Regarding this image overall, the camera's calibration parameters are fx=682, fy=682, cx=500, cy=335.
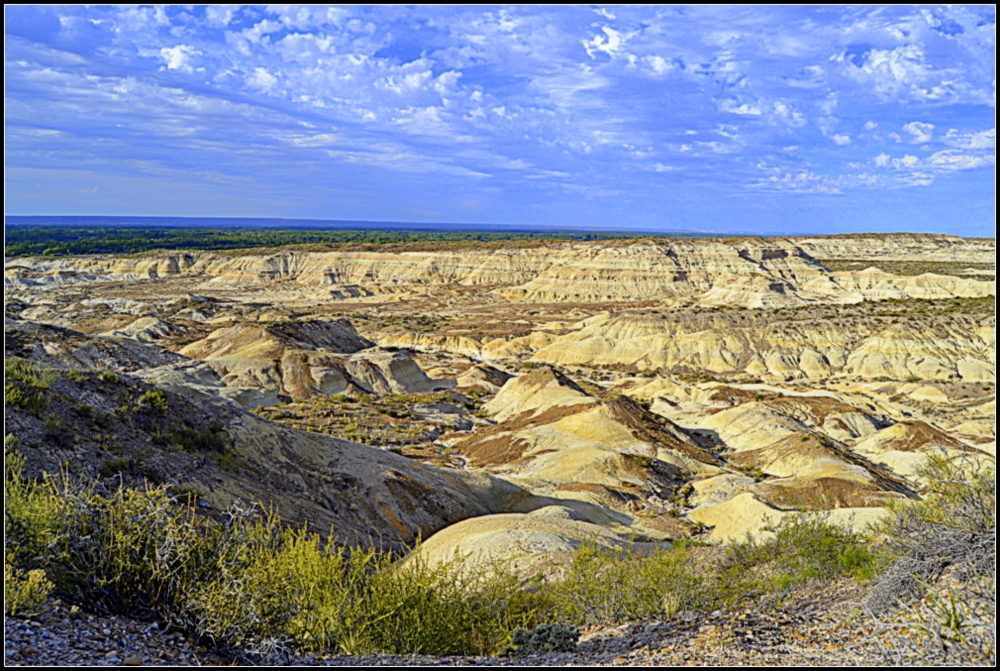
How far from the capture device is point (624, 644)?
952 cm

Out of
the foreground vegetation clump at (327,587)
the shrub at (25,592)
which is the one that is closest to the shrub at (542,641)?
the foreground vegetation clump at (327,587)

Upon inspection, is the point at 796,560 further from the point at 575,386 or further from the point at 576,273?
the point at 576,273

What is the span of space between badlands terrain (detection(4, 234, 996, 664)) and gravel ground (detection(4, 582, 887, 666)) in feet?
23.1

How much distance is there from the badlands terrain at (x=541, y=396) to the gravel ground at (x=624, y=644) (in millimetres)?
7045

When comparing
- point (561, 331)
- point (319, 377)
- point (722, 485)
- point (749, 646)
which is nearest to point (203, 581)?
point (749, 646)

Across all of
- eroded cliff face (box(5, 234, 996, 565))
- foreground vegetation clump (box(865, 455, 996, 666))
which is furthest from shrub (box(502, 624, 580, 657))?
eroded cliff face (box(5, 234, 996, 565))

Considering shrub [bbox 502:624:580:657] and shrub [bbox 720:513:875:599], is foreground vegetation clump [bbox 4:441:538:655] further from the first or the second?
shrub [bbox 720:513:875:599]

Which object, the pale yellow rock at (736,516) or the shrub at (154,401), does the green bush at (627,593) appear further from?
the pale yellow rock at (736,516)

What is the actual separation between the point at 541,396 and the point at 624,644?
40748 millimetres

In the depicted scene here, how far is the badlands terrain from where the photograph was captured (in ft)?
65.5

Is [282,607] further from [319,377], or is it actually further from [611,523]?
[319,377]

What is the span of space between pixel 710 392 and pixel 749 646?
5101cm

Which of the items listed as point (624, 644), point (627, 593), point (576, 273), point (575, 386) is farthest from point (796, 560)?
point (576, 273)

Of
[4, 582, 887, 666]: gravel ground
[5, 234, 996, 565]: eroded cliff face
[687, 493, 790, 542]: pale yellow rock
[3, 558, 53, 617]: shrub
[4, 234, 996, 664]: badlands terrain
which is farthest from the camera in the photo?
[687, 493, 790, 542]: pale yellow rock
